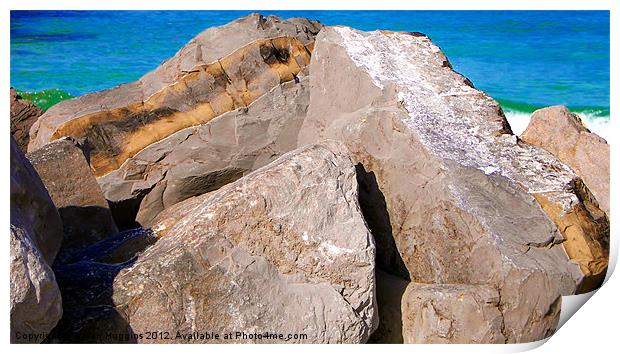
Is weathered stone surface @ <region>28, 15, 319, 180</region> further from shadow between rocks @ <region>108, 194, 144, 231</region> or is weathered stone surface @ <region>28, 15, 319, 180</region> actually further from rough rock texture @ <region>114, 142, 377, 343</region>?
rough rock texture @ <region>114, 142, 377, 343</region>

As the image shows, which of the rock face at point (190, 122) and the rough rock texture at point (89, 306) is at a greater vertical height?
the rock face at point (190, 122)

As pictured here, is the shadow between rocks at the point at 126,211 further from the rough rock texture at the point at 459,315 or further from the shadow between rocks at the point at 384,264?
the rough rock texture at the point at 459,315

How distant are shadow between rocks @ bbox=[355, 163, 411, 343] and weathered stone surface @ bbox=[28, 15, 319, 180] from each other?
4.51ft

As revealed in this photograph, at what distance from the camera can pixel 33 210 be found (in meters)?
3.60

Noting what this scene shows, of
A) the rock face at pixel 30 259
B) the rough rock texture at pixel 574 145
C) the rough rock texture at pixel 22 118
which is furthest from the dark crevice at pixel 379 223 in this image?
the rough rock texture at pixel 22 118

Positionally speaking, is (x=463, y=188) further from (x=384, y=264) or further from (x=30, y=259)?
(x=30, y=259)

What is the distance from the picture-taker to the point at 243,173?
16.8ft

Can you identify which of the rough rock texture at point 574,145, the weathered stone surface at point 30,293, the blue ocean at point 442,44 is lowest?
the weathered stone surface at point 30,293

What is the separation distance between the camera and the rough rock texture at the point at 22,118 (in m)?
5.73

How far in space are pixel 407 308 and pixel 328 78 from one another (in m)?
1.43

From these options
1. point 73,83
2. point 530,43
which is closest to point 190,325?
point 73,83

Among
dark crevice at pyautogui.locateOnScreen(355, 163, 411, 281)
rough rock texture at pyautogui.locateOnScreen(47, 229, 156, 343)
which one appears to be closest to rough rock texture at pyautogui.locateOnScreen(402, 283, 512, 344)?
dark crevice at pyautogui.locateOnScreen(355, 163, 411, 281)

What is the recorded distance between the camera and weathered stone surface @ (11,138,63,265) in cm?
346
